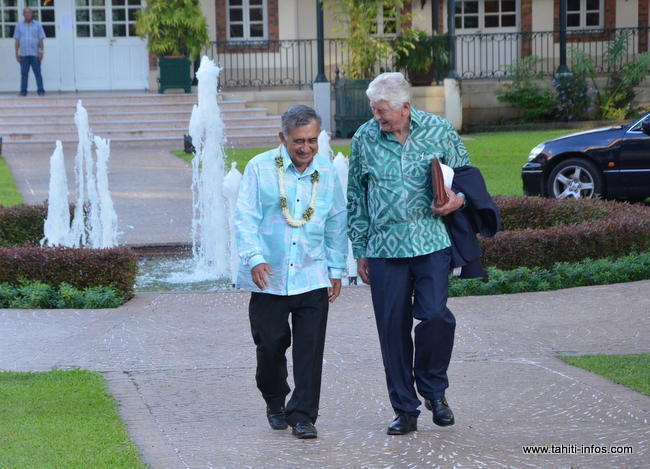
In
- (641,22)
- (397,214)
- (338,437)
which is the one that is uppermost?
(641,22)

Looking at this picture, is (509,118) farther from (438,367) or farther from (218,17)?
(438,367)

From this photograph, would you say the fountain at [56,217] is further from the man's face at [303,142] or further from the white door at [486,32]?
the white door at [486,32]

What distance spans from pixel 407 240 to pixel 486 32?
76.9ft

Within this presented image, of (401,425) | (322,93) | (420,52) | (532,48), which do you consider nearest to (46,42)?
(322,93)

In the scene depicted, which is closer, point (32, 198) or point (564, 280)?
point (564, 280)

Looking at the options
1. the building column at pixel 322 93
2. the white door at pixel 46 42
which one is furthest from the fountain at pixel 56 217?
the white door at pixel 46 42

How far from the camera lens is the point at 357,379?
6.74m

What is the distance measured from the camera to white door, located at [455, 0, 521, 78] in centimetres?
2761

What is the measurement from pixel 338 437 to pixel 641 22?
24.2 m

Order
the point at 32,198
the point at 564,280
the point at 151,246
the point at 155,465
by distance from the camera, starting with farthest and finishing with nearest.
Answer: the point at 32,198 → the point at 151,246 → the point at 564,280 → the point at 155,465

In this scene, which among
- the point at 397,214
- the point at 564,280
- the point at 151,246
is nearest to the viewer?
the point at 397,214

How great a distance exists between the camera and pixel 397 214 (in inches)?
219

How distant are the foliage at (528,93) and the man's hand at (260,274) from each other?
20669 millimetres

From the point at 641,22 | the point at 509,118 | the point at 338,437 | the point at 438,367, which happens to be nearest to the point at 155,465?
the point at 338,437
